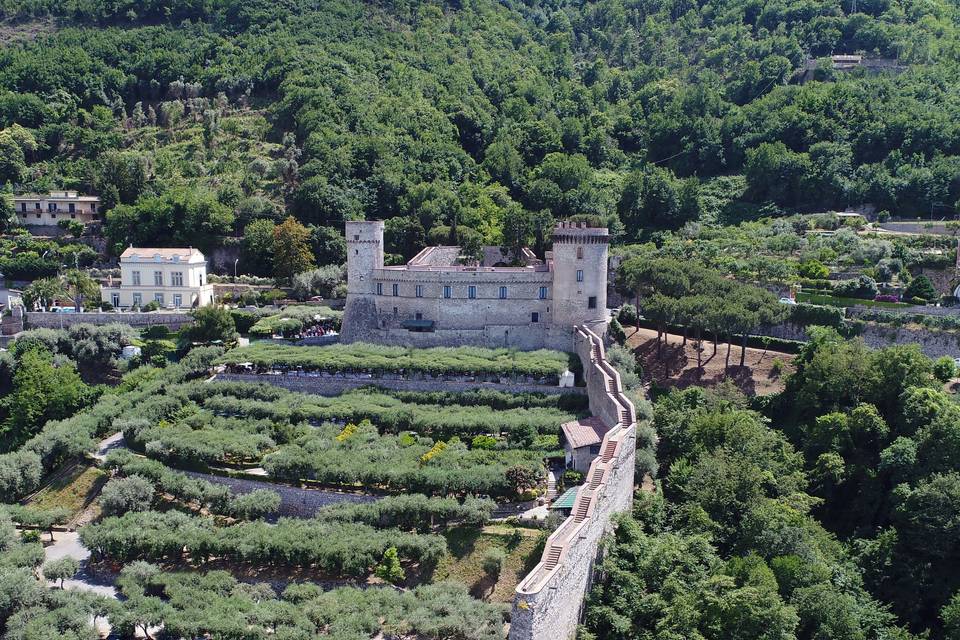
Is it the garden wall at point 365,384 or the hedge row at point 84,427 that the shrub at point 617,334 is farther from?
the hedge row at point 84,427

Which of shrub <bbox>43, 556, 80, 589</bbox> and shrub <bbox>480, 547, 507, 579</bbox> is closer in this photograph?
shrub <bbox>480, 547, 507, 579</bbox>

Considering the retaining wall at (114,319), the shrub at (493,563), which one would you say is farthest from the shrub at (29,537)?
the retaining wall at (114,319)

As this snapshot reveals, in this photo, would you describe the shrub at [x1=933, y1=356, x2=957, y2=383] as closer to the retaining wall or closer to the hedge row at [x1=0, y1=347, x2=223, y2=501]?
the hedge row at [x1=0, y1=347, x2=223, y2=501]

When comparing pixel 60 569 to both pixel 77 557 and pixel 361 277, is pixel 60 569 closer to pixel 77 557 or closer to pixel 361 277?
pixel 77 557

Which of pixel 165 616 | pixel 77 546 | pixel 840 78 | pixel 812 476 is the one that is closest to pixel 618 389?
pixel 812 476

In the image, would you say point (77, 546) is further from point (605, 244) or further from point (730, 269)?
point (730, 269)

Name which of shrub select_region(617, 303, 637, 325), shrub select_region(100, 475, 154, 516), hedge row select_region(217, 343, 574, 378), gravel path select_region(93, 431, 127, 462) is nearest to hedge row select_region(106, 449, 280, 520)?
shrub select_region(100, 475, 154, 516)
